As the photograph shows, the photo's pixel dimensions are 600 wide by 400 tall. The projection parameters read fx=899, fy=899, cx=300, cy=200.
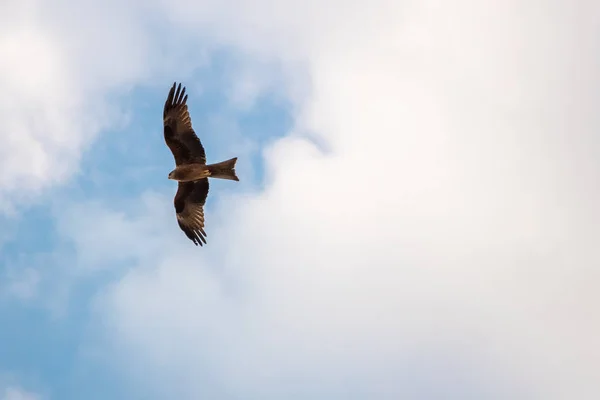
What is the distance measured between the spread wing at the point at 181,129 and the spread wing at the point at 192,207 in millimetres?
1701

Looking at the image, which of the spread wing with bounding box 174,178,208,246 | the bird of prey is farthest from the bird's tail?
the spread wing with bounding box 174,178,208,246

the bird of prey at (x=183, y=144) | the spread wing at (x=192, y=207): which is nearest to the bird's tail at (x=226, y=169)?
the bird of prey at (x=183, y=144)

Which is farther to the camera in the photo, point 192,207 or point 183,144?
point 192,207

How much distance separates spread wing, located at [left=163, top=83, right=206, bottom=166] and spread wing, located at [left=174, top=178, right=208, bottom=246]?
1.70 metres

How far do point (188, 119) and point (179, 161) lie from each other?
1468 millimetres

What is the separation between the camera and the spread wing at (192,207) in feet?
105

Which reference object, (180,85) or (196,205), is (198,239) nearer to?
(196,205)

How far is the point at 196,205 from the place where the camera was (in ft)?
106

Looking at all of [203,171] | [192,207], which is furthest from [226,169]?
[192,207]

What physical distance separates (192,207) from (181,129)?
3.39 m

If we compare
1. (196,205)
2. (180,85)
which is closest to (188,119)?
(180,85)

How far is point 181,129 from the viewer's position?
30359 mm

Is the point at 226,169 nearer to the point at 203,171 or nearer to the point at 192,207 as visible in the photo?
the point at 203,171

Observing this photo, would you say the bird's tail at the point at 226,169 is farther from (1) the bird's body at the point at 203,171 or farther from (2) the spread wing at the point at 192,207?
(2) the spread wing at the point at 192,207
